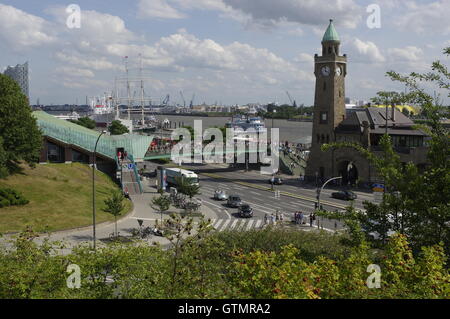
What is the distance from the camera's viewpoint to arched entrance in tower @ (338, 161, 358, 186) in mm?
72625

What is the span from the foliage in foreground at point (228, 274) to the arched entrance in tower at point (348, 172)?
5732 cm

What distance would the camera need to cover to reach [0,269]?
51.9 ft

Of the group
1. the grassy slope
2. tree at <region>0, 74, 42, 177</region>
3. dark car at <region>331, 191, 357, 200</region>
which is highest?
tree at <region>0, 74, 42, 177</region>

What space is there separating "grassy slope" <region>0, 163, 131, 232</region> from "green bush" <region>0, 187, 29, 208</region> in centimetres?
50

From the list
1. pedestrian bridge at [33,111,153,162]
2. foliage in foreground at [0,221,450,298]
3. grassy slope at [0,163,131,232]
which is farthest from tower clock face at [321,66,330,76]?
foliage in foreground at [0,221,450,298]

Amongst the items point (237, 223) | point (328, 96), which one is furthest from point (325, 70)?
point (237, 223)

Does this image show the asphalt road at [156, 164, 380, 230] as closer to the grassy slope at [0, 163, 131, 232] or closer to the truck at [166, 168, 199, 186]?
the truck at [166, 168, 199, 186]

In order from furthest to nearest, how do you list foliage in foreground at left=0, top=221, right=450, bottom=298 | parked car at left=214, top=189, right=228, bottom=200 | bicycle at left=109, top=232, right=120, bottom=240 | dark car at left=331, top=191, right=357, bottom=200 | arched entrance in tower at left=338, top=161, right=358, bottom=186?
1. arched entrance in tower at left=338, top=161, right=358, bottom=186
2. parked car at left=214, top=189, right=228, bottom=200
3. dark car at left=331, top=191, right=357, bottom=200
4. bicycle at left=109, top=232, right=120, bottom=240
5. foliage in foreground at left=0, top=221, right=450, bottom=298

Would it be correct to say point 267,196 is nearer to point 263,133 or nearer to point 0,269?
point 0,269

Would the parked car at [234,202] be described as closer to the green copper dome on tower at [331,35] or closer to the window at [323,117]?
the window at [323,117]

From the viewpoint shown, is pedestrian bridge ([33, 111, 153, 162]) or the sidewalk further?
pedestrian bridge ([33, 111, 153, 162])

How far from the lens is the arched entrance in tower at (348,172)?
72.6 metres

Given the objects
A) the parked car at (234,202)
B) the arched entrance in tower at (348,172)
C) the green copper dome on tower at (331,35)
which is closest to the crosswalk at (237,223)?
the parked car at (234,202)

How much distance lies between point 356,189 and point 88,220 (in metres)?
39.2
